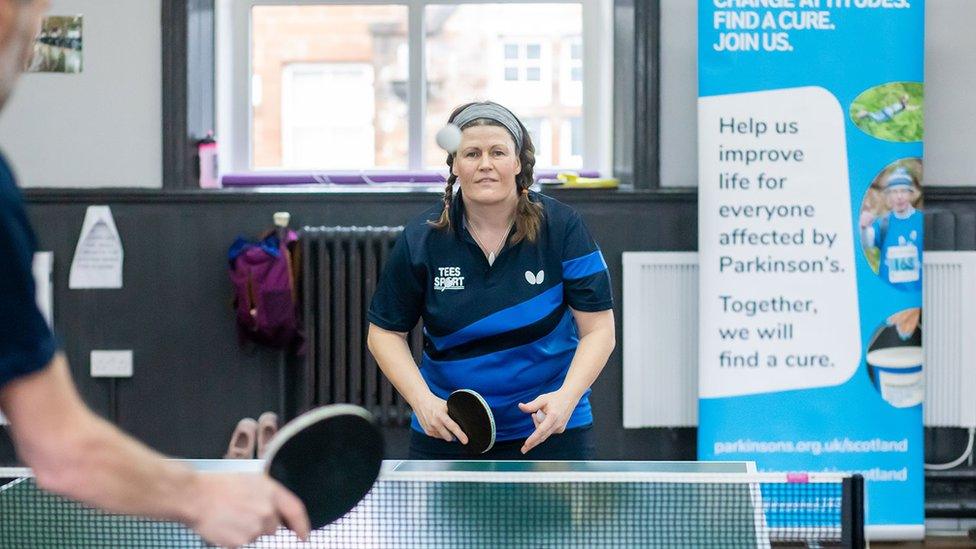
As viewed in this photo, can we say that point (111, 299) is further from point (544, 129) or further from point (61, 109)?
→ point (544, 129)

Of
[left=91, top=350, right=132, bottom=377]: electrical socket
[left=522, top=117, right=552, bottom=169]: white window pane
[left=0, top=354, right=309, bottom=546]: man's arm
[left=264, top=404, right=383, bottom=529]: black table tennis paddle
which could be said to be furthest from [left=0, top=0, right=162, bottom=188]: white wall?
[left=0, top=354, right=309, bottom=546]: man's arm

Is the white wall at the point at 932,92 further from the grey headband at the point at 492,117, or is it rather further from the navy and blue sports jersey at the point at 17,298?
the navy and blue sports jersey at the point at 17,298

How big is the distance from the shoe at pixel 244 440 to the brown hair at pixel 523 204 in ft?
8.10

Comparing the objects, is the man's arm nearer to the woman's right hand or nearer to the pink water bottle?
the woman's right hand

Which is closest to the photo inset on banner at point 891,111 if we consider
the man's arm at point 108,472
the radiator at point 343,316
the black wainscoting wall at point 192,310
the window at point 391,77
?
the black wainscoting wall at point 192,310

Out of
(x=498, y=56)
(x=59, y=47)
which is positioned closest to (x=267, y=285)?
(x=59, y=47)

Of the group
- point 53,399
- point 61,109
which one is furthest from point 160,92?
point 53,399

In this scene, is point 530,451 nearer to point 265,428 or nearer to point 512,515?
point 512,515

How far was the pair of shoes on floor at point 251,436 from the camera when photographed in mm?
5176

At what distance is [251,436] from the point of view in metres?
5.20

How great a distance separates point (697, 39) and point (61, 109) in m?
2.45

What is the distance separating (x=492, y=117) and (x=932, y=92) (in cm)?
277

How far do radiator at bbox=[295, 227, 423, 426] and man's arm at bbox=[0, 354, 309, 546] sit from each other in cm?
380

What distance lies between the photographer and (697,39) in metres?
4.93
